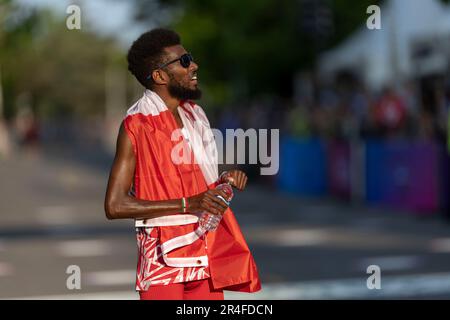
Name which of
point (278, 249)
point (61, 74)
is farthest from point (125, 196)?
point (61, 74)

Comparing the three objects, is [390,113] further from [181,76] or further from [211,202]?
[211,202]

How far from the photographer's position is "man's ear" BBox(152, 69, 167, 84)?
4594 millimetres

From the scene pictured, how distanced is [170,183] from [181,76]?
422mm

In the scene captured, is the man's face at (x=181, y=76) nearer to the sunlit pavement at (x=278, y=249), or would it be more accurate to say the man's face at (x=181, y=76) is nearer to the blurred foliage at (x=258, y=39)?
the sunlit pavement at (x=278, y=249)

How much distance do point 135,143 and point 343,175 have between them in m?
16.6

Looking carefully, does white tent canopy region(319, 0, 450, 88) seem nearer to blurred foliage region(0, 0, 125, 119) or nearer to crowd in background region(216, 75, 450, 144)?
crowd in background region(216, 75, 450, 144)

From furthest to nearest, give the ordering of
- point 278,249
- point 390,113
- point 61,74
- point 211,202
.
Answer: point 61,74
point 390,113
point 278,249
point 211,202

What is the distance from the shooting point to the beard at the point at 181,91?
4.54 metres

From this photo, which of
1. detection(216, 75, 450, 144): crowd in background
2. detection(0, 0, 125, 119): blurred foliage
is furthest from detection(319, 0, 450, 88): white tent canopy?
detection(0, 0, 125, 119): blurred foliage

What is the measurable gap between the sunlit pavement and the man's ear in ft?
16.0

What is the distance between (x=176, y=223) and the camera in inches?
180

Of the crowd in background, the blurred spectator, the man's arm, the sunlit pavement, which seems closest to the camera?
the man's arm
